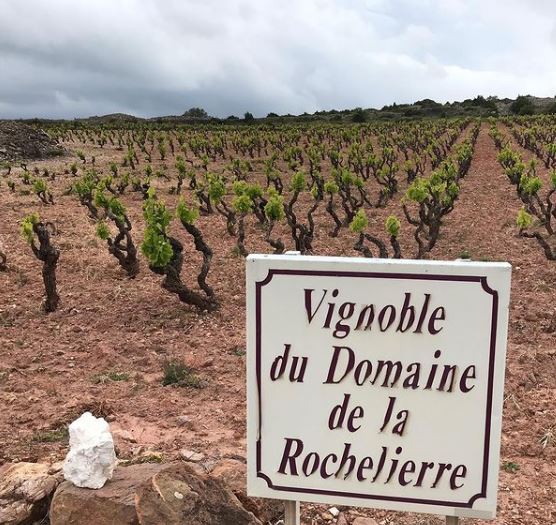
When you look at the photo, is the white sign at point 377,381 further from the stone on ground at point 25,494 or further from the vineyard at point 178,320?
the stone on ground at point 25,494

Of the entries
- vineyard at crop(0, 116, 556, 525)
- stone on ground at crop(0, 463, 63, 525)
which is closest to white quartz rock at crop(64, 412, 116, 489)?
stone on ground at crop(0, 463, 63, 525)

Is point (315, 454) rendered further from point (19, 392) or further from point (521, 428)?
point (19, 392)

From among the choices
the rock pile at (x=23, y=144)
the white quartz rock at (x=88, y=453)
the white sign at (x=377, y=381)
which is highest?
the rock pile at (x=23, y=144)

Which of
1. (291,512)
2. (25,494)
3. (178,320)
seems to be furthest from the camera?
(178,320)

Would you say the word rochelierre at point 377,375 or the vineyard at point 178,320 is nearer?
the word rochelierre at point 377,375

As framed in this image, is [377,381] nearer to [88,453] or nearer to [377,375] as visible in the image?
[377,375]

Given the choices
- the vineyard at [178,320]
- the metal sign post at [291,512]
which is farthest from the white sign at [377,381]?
the vineyard at [178,320]

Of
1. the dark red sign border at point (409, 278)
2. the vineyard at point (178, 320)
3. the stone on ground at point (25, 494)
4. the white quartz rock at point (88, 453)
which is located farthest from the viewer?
the vineyard at point (178, 320)

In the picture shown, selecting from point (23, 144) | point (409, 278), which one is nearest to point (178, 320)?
point (409, 278)

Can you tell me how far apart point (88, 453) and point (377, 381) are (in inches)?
72.6

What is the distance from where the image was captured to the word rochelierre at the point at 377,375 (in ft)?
7.74

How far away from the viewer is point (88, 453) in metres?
3.30

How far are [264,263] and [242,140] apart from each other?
3421 cm

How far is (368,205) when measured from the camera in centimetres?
1792
